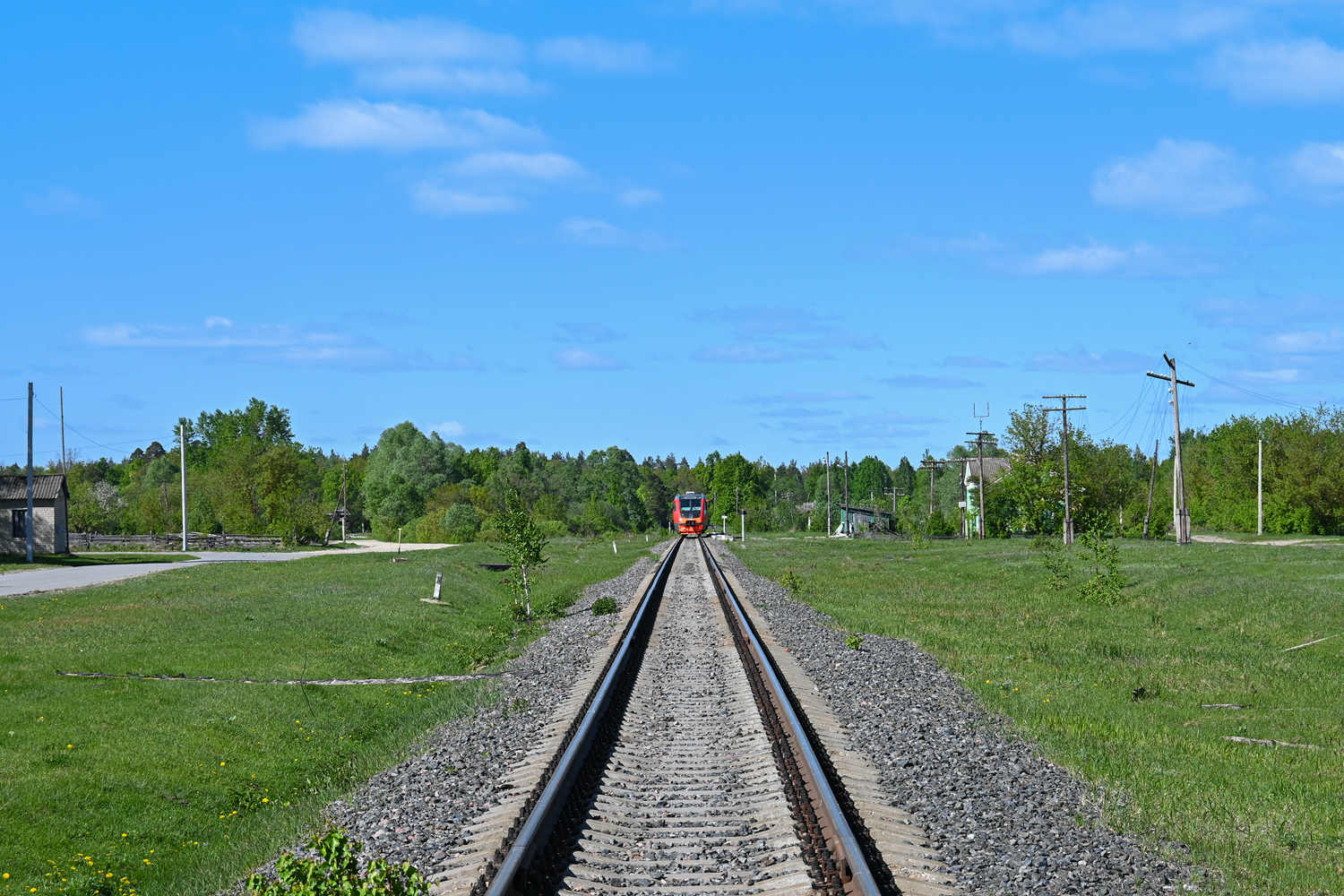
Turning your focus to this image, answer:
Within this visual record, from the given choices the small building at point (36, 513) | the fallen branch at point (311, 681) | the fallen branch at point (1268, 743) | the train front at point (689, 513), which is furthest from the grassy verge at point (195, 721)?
the train front at point (689, 513)

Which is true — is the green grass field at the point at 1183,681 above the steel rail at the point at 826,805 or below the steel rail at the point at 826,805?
below

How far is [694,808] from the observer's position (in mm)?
7961

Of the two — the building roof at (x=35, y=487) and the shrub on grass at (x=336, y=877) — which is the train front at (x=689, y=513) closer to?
the building roof at (x=35, y=487)

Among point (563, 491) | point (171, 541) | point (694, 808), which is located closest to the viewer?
point (694, 808)

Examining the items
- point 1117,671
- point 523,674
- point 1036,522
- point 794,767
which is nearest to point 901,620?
point 1117,671

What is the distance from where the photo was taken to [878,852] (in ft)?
22.3

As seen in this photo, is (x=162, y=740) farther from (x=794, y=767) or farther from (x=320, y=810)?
(x=794, y=767)

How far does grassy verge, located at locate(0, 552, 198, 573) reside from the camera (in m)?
44.9

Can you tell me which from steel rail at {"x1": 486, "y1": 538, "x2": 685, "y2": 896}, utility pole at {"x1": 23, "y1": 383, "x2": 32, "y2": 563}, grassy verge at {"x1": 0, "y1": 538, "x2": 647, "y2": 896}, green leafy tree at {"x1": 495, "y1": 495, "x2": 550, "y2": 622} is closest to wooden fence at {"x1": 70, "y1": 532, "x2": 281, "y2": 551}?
utility pole at {"x1": 23, "y1": 383, "x2": 32, "y2": 563}

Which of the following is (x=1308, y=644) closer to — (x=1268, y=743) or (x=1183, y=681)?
(x=1183, y=681)

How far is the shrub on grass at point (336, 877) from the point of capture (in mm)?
5539

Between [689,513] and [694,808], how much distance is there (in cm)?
7333

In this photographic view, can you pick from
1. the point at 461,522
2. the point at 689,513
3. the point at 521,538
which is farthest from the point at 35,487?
the point at 689,513

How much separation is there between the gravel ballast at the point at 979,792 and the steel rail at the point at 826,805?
24.2 inches
